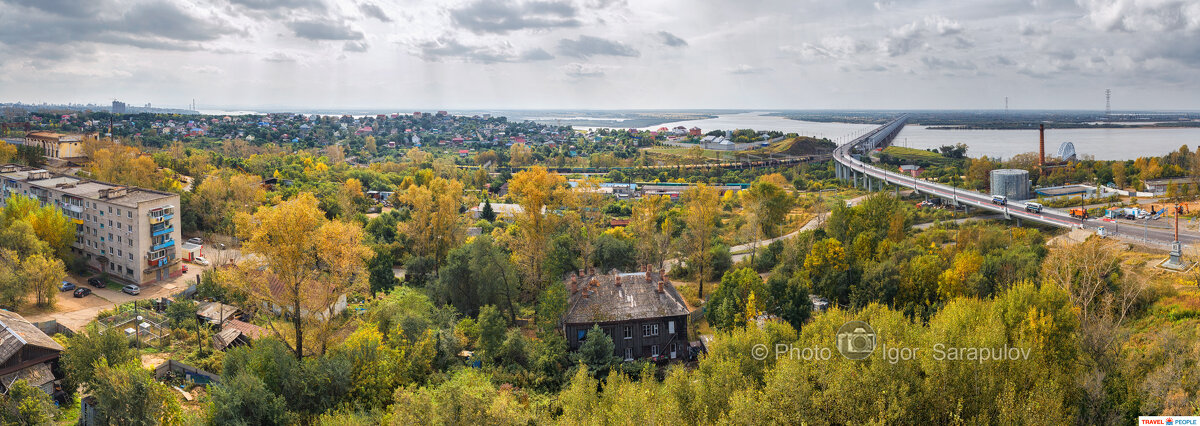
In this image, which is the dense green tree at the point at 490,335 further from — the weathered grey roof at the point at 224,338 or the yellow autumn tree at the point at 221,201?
the yellow autumn tree at the point at 221,201

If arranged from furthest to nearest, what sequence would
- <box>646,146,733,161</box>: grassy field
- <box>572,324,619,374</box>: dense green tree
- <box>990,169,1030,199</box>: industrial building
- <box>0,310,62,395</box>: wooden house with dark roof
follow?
<box>646,146,733,161</box>: grassy field < <box>990,169,1030,199</box>: industrial building < <box>572,324,619,374</box>: dense green tree < <box>0,310,62,395</box>: wooden house with dark roof

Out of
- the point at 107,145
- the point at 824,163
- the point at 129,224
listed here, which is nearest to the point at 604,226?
the point at 129,224

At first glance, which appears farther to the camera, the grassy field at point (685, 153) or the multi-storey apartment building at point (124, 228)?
the grassy field at point (685, 153)

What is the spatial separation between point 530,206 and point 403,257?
38.4ft

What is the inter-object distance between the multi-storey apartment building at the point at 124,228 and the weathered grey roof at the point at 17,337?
29.5 ft

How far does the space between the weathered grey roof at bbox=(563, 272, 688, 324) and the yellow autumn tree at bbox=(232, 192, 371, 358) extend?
833cm

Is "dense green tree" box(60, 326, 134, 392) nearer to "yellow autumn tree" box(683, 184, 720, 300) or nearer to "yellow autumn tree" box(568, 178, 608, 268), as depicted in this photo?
"yellow autumn tree" box(568, 178, 608, 268)

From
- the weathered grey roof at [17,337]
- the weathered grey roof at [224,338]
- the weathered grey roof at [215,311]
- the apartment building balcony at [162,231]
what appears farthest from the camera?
the apartment building balcony at [162,231]

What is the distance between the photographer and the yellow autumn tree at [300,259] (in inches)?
701

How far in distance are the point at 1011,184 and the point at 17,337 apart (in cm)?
6078

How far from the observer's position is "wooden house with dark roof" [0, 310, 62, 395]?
2022 centimetres

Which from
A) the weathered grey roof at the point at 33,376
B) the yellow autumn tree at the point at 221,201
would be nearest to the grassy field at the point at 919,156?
the yellow autumn tree at the point at 221,201

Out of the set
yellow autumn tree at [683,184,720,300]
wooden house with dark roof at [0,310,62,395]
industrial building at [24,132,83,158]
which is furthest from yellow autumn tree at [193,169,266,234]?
yellow autumn tree at [683,184,720,300]

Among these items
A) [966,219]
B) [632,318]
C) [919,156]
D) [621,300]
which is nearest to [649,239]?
[621,300]
